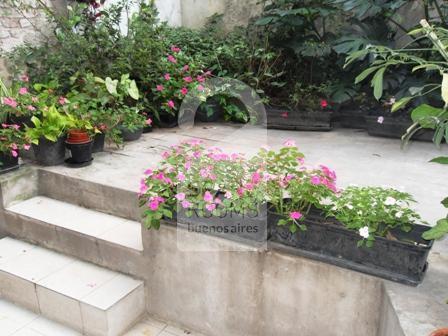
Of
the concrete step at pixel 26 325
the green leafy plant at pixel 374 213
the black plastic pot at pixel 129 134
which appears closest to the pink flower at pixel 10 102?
the black plastic pot at pixel 129 134

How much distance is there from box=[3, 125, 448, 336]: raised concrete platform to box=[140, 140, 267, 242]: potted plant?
0.30 ft

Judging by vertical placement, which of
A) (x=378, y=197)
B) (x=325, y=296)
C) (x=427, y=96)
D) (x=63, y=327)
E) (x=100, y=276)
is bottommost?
(x=63, y=327)

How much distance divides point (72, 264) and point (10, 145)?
0.90m

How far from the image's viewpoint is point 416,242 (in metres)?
1.72

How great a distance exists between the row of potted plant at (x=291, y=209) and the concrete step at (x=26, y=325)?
793 mm

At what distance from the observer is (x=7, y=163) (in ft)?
9.31

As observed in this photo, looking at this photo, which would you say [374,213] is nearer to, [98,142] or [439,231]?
[439,231]

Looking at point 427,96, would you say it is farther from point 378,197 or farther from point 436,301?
point 436,301

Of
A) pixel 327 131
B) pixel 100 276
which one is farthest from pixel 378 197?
pixel 327 131

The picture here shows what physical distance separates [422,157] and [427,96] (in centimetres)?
53

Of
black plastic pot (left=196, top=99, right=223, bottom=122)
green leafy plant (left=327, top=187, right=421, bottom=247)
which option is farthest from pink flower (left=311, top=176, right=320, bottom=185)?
black plastic pot (left=196, top=99, right=223, bottom=122)

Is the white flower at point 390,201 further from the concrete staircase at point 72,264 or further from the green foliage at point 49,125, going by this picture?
the green foliage at point 49,125

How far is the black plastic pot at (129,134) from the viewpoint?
3.54 meters

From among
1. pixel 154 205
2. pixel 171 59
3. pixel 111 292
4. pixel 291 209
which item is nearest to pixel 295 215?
pixel 291 209
